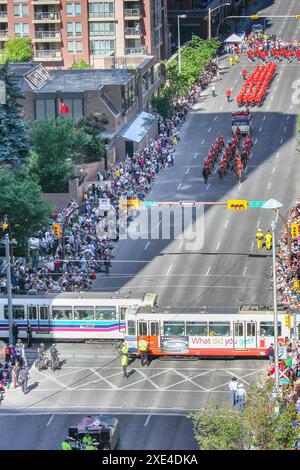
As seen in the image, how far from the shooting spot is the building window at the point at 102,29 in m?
162

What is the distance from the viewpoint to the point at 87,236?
326 feet

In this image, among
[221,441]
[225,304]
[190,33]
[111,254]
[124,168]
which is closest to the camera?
[221,441]

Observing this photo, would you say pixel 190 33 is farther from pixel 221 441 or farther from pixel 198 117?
pixel 221 441

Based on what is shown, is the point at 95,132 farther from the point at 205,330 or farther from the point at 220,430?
the point at 220,430

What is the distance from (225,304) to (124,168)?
35.1 metres

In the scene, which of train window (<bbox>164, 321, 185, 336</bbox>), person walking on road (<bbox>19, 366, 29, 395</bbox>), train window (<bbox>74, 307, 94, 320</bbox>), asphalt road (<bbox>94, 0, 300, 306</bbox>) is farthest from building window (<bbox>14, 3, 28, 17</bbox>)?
person walking on road (<bbox>19, 366, 29, 395</bbox>)

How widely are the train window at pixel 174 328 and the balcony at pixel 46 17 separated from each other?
3558 inches

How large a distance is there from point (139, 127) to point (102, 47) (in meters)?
32.3

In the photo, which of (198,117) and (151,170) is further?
(198,117)

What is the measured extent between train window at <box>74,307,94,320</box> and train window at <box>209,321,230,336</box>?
24.1 ft

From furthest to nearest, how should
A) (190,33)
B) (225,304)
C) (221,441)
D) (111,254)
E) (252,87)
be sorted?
(190,33), (252,87), (111,254), (225,304), (221,441)

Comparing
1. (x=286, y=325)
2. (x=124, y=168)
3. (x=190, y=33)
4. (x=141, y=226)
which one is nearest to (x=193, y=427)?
(x=286, y=325)

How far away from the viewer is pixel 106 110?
128 m

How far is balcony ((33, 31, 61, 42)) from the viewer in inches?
6471
